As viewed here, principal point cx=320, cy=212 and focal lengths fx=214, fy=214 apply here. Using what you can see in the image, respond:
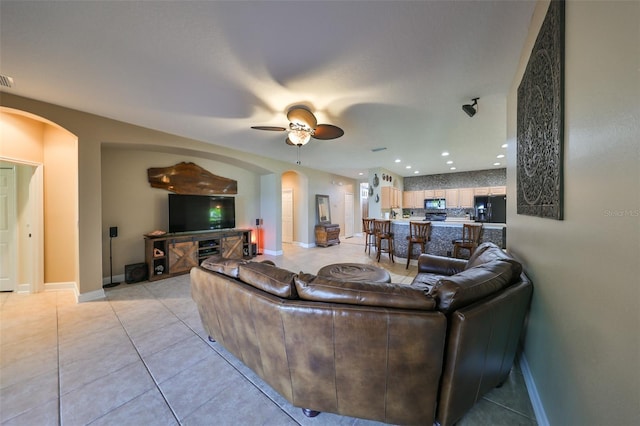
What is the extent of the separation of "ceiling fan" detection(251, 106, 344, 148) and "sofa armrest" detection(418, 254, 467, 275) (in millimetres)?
2007

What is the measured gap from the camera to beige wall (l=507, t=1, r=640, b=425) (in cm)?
65

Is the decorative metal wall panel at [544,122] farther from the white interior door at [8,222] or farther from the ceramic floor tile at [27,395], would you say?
the white interior door at [8,222]

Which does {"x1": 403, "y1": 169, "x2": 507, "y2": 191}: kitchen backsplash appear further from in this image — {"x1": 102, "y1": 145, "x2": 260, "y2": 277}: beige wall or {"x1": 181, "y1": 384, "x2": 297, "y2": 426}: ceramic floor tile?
{"x1": 181, "y1": 384, "x2": 297, "y2": 426}: ceramic floor tile

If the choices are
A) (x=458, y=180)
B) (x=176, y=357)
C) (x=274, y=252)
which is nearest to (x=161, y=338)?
(x=176, y=357)

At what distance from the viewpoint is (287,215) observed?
7.79 metres

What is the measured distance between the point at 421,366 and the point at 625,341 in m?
0.68

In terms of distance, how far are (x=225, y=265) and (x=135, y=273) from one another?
322 cm

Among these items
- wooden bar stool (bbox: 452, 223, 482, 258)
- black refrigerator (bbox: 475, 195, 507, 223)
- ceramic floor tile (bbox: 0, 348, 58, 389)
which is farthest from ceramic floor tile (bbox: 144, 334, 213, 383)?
black refrigerator (bbox: 475, 195, 507, 223)

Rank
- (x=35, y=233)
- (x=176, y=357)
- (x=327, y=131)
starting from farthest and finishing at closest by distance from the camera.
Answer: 1. (x=35, y=233)
2. (x=327, y=131)
3. (x=176, y=357)

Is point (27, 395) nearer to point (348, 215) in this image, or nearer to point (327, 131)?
point (327, 131)

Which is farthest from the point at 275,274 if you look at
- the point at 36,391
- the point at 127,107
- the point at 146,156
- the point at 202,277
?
the point at 146,156

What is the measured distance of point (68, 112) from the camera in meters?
2.82

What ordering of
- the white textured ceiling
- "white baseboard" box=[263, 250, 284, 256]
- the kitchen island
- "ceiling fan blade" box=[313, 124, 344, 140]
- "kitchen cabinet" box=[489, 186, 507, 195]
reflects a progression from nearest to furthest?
the white textured ceiling
"ceiling fan blade" box=[313, 124, 344, 140]
the kitchen island
"white baseboard" box=[263, 250, 284, 256]
"kitchen cabinet" box=[489, 186, 507, 195]

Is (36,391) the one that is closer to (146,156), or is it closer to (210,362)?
(210,362)
